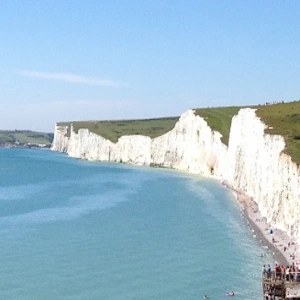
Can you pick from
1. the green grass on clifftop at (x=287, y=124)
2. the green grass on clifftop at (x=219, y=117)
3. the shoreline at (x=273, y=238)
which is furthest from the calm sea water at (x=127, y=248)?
the green grass on clifftop at (x=219, y=117)

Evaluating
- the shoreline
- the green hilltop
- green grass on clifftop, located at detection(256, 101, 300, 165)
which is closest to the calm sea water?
the shoreline

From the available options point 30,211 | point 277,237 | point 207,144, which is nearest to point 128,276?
point 277,237

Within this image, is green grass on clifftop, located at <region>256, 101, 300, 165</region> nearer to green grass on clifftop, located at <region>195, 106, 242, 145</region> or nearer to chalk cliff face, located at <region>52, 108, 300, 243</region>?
chalk cliff face, located at <region>52, 108, 300, 243</region>

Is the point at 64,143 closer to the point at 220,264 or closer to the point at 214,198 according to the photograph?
the point at 214,198

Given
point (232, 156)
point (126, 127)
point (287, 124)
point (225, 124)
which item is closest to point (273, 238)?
point (287, 124)

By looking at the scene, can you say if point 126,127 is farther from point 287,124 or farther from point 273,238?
point 273,238
